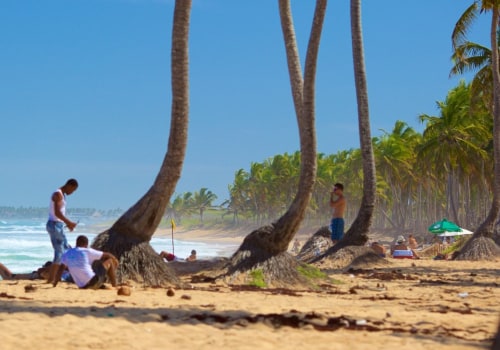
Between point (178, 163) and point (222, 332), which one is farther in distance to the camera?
point (178, 163)

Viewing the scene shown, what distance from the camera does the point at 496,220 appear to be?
23.5m

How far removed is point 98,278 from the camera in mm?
11031

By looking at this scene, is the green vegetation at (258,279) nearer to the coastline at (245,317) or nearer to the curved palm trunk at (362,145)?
the coastline at (245,317)

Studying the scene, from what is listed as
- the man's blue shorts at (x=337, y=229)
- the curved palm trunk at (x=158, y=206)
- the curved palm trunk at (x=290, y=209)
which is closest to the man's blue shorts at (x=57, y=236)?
the curved palm trunk at (x=158, y=206)

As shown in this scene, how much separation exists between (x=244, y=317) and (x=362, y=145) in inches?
457

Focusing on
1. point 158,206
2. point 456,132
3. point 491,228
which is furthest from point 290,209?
point 456,132

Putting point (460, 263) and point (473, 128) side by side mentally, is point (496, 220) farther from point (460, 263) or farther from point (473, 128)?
point (473, 128)

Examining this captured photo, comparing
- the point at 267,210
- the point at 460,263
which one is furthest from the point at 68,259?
the point at 267,210

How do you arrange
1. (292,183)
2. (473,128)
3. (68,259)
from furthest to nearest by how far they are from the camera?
(292,183), (473,128), (68,259)

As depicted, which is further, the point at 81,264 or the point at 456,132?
the point at 456,132

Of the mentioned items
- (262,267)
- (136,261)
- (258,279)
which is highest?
(136,261)

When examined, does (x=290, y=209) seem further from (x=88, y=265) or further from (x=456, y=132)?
(x=456, y=132)

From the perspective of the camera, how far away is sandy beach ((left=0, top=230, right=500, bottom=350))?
710cm

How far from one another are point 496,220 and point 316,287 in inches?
478
